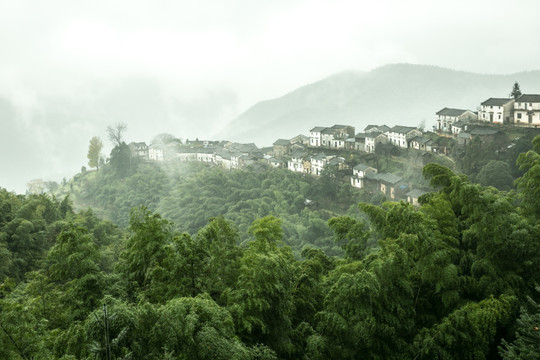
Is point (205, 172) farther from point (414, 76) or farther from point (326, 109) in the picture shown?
point (414, 76)

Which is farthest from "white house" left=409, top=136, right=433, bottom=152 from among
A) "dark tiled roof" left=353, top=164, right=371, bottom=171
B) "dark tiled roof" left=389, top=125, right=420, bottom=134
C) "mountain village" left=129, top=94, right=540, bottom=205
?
"dark tiled roof" left=353, top=164, right=371, bottom=171

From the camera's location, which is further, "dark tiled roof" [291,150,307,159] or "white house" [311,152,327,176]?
"dark tiled roof" [291,150,307,159]

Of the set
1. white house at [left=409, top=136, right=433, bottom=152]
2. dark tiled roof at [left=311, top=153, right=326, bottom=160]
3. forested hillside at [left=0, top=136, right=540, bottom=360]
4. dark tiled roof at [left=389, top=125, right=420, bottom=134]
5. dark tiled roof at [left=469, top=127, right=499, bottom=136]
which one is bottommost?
forested hillside at [left=0, top=136, right=540, bottom=360]

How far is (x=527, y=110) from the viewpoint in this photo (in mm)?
36938

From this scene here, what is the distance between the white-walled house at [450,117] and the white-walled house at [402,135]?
2.75 meters

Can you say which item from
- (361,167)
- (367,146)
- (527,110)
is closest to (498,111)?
(527,110)

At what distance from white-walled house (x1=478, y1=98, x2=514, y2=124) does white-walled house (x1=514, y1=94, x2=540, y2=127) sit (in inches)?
29.7

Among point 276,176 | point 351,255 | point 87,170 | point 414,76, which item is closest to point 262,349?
point 351,255

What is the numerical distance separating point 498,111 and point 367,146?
1349cm

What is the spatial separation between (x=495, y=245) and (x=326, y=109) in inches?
4016

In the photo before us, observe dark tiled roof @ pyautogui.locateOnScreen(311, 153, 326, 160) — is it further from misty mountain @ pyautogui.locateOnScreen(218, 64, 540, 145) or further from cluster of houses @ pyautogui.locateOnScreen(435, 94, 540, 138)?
misty mountain @ pyautogui.locateOnScreen(218, 64, 540, 145)

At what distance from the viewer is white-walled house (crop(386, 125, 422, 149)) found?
44250mm

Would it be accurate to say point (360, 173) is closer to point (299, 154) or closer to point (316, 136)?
point (299, 154)

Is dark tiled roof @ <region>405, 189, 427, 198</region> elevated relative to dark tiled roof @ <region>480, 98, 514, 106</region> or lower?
lower
